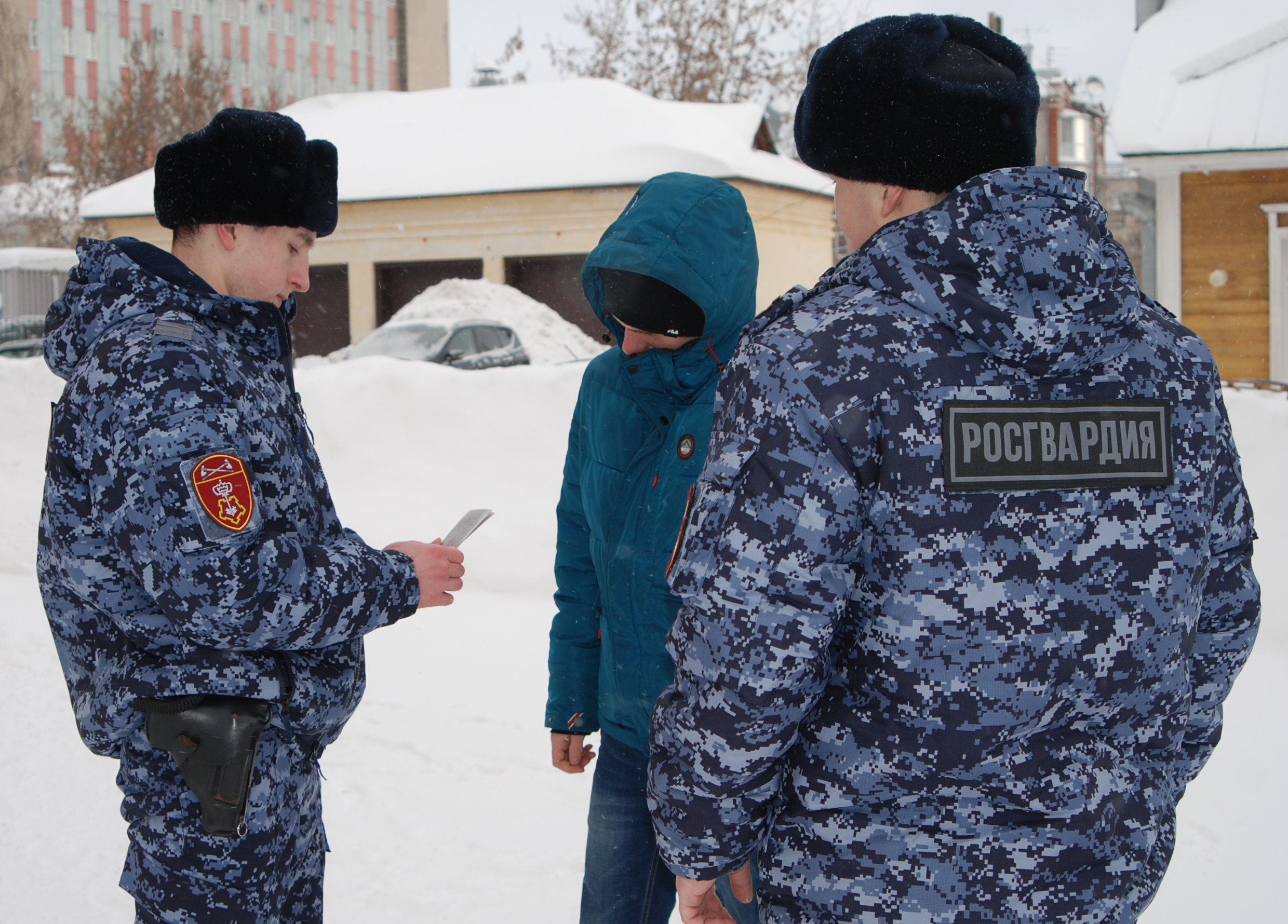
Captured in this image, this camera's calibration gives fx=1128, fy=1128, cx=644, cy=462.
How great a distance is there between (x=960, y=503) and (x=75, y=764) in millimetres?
3817

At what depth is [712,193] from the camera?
85.7 inches

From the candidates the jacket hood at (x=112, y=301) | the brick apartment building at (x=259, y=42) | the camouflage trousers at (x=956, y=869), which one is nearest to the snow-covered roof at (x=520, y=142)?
the jacket hood at (x=112, y=301)

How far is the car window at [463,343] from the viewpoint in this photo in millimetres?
13891

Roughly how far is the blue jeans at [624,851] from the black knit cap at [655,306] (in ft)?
2.69

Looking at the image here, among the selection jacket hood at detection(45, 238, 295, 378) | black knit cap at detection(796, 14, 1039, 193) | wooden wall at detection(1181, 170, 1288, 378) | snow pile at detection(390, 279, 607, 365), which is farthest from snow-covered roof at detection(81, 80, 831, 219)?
black knit cap at detection(796, 14, 1039, 193)

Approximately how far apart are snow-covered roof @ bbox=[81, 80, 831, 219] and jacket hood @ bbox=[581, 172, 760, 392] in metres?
16.0

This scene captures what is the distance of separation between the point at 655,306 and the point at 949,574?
0.99 m

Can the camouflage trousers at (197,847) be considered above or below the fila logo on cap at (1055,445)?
below

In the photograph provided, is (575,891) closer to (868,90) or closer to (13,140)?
(868,90)

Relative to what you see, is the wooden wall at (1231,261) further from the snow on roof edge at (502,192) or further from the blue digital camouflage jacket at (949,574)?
the blue digital camouflage jacket at (949,574)

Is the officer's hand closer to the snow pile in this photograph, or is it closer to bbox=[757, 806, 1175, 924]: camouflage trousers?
bbox=[757, 806, 1175, 924]: camouflage trousers

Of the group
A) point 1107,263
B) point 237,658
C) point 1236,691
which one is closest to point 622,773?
point 237,658

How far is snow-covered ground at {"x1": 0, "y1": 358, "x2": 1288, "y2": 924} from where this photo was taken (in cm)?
319

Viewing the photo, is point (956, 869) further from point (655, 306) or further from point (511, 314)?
point (511, 314)
